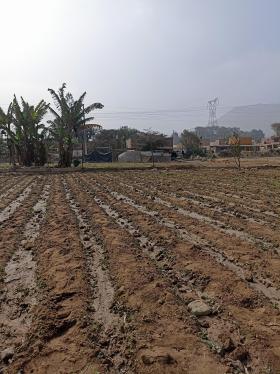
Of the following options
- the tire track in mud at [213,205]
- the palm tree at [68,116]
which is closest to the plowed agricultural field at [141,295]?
the tire track in mud at [213,205]

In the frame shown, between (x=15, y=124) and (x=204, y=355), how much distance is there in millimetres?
33276

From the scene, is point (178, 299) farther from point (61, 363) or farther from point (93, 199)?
point (93, 199)

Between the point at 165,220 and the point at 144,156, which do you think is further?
the point at 144,156

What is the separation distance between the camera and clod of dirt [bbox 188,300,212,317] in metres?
4.10

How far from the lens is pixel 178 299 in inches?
175

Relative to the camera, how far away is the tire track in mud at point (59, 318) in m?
3.36

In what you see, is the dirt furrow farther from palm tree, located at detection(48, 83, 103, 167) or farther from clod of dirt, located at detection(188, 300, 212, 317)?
palm tree, located at detection(48, 83, 103, 167)

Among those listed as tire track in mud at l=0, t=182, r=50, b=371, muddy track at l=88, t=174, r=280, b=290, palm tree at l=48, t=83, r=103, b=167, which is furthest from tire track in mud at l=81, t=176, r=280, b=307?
palm tree at l=48, t=83, r=103, b=167

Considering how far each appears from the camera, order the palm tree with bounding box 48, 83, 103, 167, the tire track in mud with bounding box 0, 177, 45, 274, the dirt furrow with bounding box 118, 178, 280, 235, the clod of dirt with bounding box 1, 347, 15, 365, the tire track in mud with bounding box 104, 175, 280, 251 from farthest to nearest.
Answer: the palm tree with bounding box 48, 83, 103, 167, the dirt furrow with bounding box 118, 178, 280, 235, the tire track in mud with bounding box 0, 177, 45, 274, the tire track in mud with bounding box 104, 175, 280, 251, the clod of dirt with bounding box 1, 347, 15, 365

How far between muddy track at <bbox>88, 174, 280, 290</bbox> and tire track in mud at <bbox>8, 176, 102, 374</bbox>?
1.96 m

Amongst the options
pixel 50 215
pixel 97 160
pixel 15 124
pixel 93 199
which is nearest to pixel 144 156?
pixel 97 160

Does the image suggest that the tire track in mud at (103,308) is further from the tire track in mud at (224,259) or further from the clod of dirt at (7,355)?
the tire track in mud at (224,259)

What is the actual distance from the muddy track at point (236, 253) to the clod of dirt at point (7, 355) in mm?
2629

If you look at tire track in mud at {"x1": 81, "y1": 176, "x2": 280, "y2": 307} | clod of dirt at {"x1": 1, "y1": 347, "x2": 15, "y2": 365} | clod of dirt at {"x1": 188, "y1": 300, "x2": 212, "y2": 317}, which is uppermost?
clod of dirt at {"x1": 188, "y1": 300, "x2": 212, "y2": 317}
